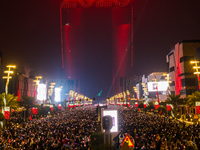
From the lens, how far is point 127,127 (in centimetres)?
2692

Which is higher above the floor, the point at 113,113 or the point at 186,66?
the point at 186,66

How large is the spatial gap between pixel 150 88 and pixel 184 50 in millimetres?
44968

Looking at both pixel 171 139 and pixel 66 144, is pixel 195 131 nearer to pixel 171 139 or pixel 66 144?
pixel 171 139

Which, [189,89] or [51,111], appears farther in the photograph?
[189,89]

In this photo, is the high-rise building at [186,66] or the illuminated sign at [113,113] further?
the high-rise building at [186,66]

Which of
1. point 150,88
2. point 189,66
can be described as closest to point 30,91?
point 150,88

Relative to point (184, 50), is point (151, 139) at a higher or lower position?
lower

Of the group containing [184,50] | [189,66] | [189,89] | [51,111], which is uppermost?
[184,50]

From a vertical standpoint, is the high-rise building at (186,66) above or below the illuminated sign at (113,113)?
above

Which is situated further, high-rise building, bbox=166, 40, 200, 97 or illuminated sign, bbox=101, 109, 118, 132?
high-rise building, bbox=166, 40, 200, 97

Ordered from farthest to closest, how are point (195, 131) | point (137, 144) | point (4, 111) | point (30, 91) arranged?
point (30, 91) → point (4, 111) → point (195, 131) → point (137, 144)

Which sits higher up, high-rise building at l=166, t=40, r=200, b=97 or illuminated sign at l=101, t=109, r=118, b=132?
high-rise building at l=166, t=40, r=200, b=97

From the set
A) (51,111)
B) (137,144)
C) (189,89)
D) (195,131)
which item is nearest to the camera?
(137,144)

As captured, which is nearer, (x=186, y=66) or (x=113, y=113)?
(x=113, y=113)
